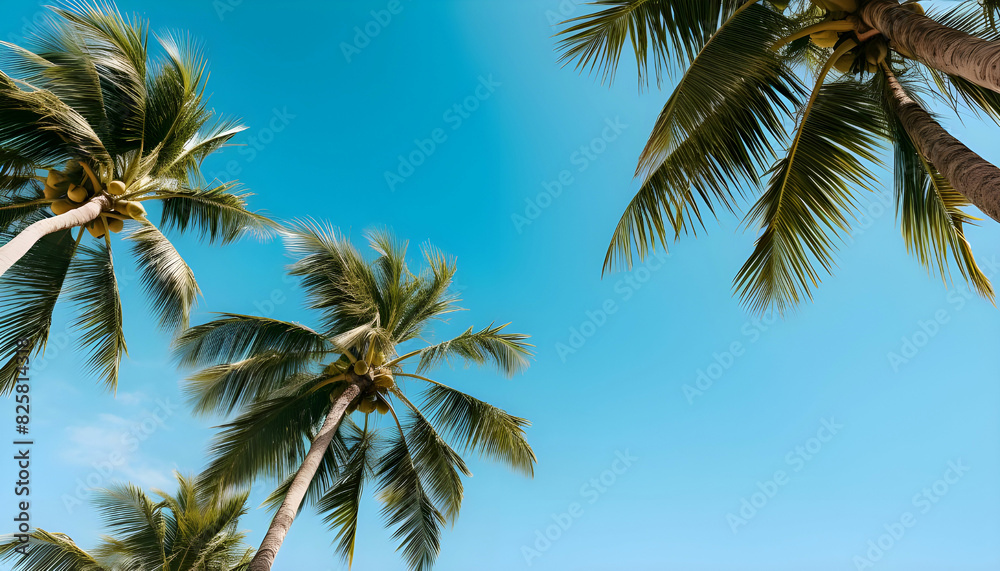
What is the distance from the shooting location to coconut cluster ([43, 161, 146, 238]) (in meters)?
8.20

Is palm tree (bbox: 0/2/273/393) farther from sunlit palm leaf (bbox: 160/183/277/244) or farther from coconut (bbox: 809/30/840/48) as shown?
coconut (bbox: 809/30/840/48)

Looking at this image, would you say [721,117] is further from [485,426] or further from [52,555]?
[52,555]

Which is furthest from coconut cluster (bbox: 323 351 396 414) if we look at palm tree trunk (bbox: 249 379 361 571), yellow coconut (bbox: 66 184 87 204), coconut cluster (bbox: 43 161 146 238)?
yellow coconut (bbox: 66 184 87 204)

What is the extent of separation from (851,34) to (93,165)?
989 cm

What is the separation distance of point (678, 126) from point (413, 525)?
8.25m

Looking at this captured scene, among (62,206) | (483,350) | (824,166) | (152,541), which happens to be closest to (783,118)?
(824,166)

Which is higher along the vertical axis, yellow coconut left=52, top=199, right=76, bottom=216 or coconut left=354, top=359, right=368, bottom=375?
yellow coconut left=52, top=199, right=76, bottom=216

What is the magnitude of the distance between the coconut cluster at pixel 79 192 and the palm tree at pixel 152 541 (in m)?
4.80

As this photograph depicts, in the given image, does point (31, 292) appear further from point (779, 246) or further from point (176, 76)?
point (779, 246)

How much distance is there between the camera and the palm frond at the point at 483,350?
10188 mm

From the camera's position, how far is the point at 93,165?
8273mm

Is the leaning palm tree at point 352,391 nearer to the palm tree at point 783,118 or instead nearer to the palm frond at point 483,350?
the palm frond at point 483,350

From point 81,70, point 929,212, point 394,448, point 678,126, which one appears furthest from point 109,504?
point 929,212

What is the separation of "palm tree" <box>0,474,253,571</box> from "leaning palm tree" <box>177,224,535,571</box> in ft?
6.19
